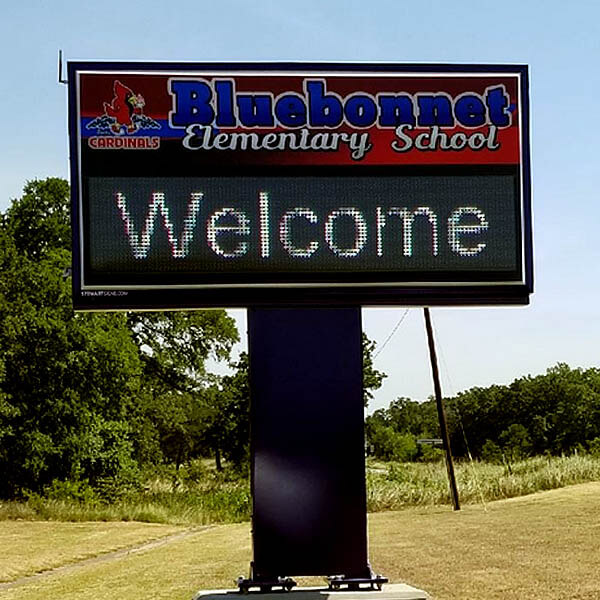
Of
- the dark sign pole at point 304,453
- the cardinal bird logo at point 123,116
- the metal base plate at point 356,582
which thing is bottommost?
the metal base plate at point 356,582

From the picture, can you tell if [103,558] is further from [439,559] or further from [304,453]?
[304,453]

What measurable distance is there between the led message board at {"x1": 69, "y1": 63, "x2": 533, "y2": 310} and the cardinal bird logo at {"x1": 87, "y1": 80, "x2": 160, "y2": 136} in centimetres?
1

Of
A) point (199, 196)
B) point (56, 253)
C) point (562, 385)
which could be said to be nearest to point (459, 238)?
point (199, 196)

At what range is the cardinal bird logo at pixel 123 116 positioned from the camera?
36.8ft

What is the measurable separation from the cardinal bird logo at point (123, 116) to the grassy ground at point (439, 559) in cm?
878

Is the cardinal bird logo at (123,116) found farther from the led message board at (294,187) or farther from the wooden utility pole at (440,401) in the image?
the wooden utility pole at (440,401)

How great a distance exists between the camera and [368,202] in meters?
11.1

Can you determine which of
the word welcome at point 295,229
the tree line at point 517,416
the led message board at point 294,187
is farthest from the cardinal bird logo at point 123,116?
the tree line at point 517,416

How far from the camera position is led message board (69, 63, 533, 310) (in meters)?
11.0

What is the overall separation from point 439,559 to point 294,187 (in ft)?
38.0

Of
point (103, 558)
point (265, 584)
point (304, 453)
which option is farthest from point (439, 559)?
point (304, 453)

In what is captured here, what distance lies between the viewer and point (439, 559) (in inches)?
830

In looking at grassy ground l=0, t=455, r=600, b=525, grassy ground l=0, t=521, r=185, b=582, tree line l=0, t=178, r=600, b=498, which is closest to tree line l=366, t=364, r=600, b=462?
tree line l=0, t=178, r=600, b=498

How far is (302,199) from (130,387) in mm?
30603
